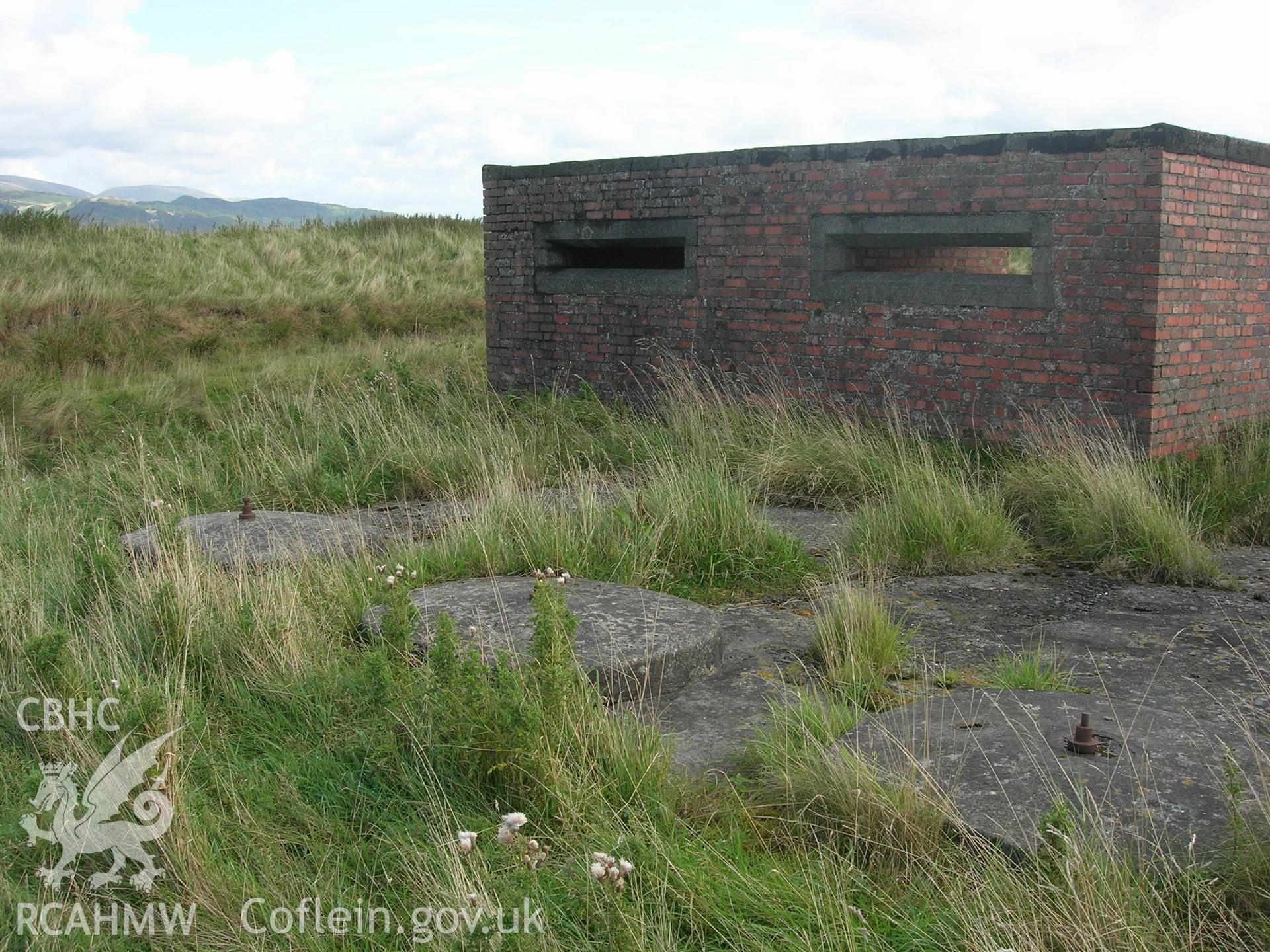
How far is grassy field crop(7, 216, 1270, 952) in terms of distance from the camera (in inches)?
108

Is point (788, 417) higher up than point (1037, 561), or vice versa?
point (788, 417)

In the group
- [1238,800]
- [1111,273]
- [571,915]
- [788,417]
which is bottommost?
[571,915]

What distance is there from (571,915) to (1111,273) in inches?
240

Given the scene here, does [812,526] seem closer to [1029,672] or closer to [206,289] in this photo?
[1029,672]

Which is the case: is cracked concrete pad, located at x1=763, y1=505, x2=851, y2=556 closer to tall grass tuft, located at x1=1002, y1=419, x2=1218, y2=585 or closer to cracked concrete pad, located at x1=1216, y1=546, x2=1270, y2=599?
tall grass tuft, located at x1=1002, y1=419, x2=1218, y2=585

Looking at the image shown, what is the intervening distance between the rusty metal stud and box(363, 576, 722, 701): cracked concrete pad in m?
1.39

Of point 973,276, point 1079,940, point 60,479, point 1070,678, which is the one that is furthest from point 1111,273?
point 60,479

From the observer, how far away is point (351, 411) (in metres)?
9.55

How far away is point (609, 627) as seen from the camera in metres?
4.46

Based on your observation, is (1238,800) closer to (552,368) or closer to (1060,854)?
(1060,854)

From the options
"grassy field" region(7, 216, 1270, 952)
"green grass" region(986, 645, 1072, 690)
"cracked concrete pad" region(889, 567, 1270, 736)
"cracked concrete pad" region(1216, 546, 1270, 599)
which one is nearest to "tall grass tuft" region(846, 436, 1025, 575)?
"grassy field" region(7, 216, 1270, 952)

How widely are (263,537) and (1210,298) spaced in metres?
6.27

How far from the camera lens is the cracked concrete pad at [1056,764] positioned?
297cm

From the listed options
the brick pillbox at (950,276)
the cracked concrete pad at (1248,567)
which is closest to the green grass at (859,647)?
the cracked concrete pad at (1248,567)
